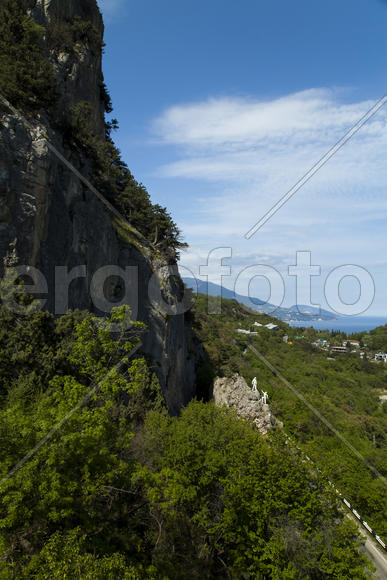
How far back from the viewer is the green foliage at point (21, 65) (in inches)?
600

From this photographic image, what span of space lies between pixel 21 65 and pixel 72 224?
789 cm

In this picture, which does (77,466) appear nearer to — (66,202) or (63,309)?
(63,309)

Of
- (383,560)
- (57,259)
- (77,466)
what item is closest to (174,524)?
(77,466)

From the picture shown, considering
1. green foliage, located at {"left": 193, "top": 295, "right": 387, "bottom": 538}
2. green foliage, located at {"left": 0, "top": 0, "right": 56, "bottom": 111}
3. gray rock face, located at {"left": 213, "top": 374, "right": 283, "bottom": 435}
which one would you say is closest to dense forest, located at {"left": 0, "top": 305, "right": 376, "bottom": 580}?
green foliage, located at {"left": 193, "top": 295, "right": 387, "bottom": 538}

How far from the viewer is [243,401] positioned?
32.0 metres

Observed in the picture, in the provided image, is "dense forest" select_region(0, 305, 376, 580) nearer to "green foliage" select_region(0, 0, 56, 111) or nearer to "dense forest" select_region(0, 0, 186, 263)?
"green foliage" select_region(0, 0, 56, 111)

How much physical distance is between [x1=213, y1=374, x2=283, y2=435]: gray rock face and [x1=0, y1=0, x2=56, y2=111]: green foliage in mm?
24550

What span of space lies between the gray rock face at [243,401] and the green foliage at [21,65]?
2455 cm

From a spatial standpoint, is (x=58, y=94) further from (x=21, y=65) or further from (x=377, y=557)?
(x=377, y=557)

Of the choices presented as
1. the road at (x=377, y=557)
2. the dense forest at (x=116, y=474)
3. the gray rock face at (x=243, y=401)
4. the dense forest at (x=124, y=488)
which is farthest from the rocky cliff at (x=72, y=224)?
the road at (x=377, y=557)

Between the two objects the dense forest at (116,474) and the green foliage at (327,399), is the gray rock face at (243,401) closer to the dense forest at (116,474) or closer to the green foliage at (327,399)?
the green foliage at (327,399)

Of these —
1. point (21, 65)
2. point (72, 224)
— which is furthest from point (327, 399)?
point (21, 65)

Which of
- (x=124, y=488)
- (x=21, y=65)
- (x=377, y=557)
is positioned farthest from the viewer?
(x=377, y=557)

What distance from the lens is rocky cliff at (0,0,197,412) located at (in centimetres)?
1374
